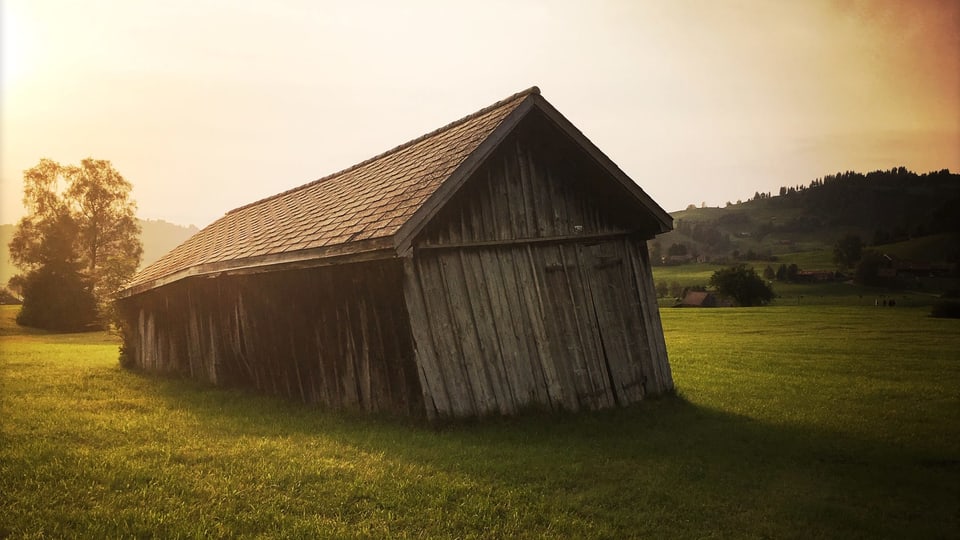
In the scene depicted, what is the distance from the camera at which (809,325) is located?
120 ft

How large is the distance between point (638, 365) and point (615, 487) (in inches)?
222

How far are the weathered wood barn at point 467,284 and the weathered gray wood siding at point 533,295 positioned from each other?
29 mm

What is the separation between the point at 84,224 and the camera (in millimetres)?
49094

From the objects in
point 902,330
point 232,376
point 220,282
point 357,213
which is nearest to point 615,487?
point 357,213

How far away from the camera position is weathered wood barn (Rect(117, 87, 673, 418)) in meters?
9.43

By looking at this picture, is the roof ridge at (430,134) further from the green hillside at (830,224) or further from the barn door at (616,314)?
the green hillside at (830,224)

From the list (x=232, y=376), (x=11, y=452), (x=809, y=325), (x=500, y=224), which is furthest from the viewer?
(x=809, y=325)

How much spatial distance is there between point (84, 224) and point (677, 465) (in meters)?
56.9

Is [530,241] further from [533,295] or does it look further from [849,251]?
[849,251]

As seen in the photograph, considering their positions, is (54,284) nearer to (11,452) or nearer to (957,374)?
(11,452)

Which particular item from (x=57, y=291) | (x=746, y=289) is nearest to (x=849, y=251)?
(x=746, y=289)

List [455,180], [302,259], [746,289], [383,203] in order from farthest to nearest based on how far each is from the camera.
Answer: [746,289], [383,203], [302,259], [455,180]

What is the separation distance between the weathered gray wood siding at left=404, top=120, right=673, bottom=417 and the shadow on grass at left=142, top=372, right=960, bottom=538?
0.68 metres

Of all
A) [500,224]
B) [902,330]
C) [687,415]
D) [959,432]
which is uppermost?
[500,224]
